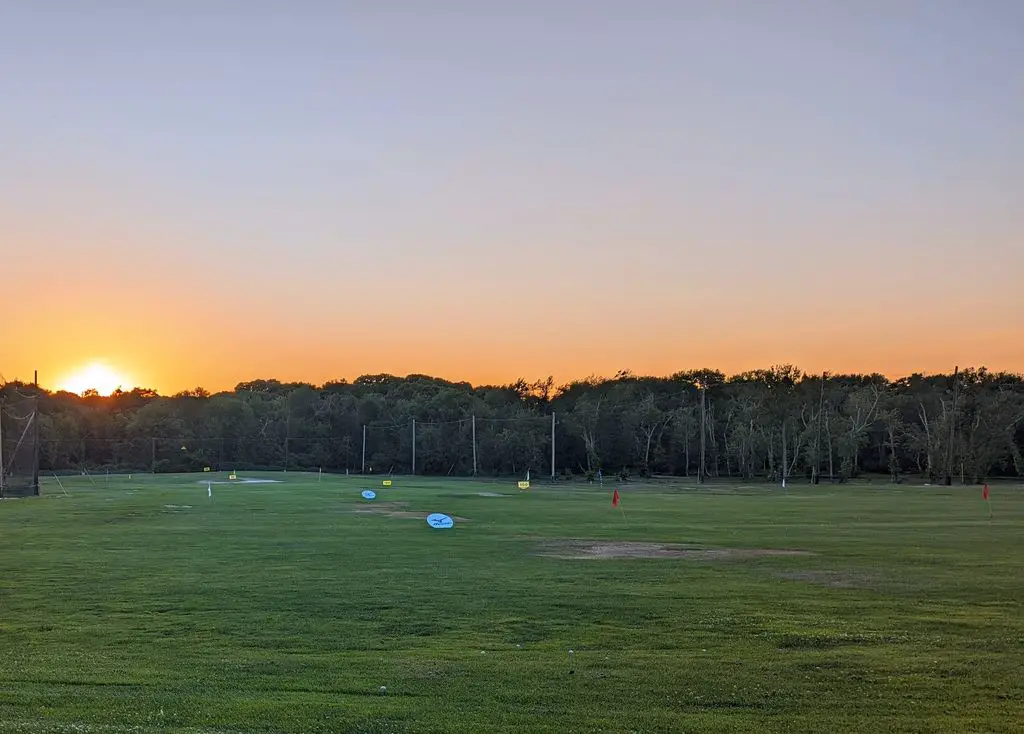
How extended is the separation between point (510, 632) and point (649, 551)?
1152 centimetres

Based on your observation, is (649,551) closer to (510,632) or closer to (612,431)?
(510,632)

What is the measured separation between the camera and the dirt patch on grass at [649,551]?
23281 millimetres

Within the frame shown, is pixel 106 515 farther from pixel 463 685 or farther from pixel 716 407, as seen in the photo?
pixel 716 407

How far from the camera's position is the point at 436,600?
53.3 feet

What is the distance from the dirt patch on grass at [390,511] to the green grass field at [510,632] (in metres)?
8.71

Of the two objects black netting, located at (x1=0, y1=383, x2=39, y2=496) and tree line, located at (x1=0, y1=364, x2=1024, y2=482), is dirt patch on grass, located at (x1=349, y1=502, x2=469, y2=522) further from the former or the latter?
tree line, located at (x1=0, y1=364, x2=1024, y2=482)

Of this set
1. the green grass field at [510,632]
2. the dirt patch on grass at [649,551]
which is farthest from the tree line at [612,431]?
the green grass field at [510,632]

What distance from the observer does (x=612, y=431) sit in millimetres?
112875

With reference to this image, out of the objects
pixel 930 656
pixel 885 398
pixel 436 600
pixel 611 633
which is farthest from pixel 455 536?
pixel 885 398

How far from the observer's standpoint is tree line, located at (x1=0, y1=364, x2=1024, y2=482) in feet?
303

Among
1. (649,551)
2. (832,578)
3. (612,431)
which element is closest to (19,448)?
(649,551)

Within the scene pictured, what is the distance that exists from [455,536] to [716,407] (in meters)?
90.0

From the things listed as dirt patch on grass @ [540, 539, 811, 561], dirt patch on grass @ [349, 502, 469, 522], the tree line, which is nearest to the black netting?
dirt patch on grass @ [349, 502, 469, 522]

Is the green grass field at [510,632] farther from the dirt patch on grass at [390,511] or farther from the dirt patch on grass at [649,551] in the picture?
the dirt patch on grass at [390,511]
